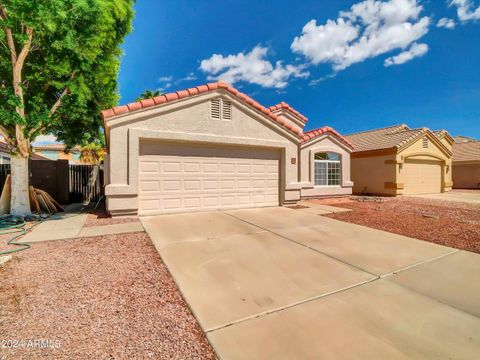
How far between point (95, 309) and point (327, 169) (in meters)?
13.4

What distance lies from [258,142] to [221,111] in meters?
1.91

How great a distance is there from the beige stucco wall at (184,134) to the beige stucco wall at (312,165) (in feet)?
8.53

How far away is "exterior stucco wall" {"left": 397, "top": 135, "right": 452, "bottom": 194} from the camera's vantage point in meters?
15.7

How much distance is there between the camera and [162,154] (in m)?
8.05

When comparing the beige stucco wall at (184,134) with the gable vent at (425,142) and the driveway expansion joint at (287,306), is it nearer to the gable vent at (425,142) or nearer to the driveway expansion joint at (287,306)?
the driveway expansion joint at (287,306)

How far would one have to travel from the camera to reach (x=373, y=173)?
54.9ft

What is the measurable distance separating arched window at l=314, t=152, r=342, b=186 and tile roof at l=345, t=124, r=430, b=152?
4424mm

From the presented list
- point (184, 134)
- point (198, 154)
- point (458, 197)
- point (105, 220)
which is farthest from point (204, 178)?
point (458, 197)

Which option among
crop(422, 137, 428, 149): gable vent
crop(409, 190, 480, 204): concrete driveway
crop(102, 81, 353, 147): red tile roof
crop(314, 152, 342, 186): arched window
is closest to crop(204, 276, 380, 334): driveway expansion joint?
crop(102, 81, 353, 147): red tile roof

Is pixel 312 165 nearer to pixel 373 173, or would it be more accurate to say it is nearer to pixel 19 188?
pixel 373 173

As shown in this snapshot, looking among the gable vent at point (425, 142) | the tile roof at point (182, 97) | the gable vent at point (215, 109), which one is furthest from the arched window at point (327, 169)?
the gable vent at point (425, 142)

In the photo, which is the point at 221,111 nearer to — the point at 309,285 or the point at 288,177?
the point at 288,177

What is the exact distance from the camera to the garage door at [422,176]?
16344mm

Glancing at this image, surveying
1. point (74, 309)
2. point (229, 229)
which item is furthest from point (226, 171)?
point (74, 309)
